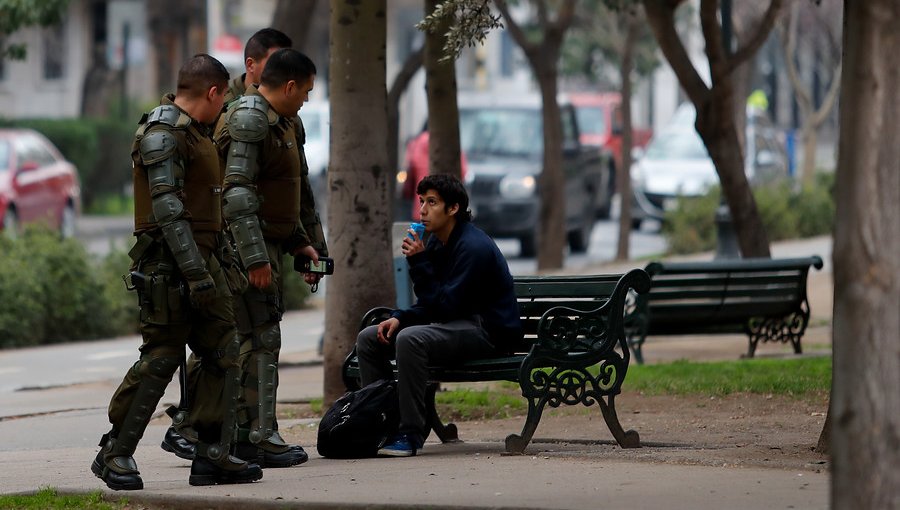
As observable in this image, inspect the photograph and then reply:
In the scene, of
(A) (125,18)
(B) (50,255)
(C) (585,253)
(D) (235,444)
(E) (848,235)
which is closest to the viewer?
(E) (848,235)

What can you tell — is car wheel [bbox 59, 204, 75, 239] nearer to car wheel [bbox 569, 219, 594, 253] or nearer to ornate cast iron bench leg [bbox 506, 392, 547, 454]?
car wheel [bbox 569, 219, 594, 253]

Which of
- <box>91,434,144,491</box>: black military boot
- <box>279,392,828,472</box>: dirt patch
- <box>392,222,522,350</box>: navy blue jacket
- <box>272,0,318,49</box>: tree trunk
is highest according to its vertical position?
<box>272,0,318,49</box>: tree trunk

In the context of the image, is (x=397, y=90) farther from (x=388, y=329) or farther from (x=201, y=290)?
(x=201, y=290)

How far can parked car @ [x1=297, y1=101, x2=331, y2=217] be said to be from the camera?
28.5m

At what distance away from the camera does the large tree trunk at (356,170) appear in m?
9.12

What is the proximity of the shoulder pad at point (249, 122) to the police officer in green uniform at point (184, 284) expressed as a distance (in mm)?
441

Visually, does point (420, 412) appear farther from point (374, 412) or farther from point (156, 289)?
point (156, 289)

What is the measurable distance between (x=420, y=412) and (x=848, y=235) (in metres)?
3.40

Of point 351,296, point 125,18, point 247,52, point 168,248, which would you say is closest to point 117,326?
point 351,296

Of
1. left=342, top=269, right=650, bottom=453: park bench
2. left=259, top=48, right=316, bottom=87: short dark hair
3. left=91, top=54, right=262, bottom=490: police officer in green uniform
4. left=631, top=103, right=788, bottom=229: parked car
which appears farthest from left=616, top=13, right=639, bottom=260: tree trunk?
left=91, top=54, right=262, bottom=490: police officer in green uniform

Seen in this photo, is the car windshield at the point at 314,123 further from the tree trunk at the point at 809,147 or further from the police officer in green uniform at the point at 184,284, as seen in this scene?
the police officer in green uniform at the point at 184,284

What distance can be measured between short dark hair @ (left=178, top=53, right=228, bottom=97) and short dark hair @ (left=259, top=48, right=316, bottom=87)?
2.44ft

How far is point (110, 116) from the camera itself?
116ft

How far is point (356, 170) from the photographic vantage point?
30.0 ft
